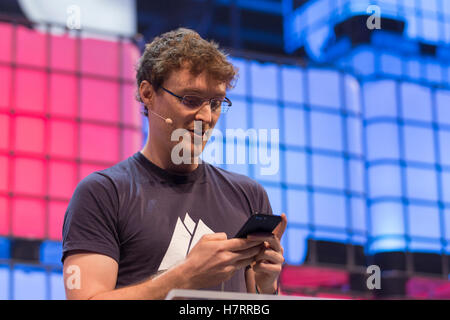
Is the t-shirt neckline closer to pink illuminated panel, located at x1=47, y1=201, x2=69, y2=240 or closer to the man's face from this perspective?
the man's face

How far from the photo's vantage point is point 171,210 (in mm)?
2752

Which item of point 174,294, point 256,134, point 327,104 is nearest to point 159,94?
point 256,134

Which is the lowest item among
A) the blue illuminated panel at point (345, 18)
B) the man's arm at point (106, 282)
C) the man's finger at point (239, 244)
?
the man's arm at point (106, 282)

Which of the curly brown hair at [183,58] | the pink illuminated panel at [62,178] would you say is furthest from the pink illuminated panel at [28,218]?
the curly brown hair at [183,58]

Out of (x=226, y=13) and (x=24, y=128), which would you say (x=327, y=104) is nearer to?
(x=226, y=13)

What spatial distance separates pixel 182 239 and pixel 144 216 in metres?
0.17

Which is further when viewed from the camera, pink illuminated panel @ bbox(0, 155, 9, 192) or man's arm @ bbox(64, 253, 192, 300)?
pink illuminated panel @ bbox(0, 155, 9, 192)

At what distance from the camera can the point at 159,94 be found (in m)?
2.99

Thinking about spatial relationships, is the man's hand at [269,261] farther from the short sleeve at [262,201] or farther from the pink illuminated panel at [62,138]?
the pink illuminated panel at [62,138]

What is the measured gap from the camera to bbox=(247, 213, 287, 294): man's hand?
244 centimetres

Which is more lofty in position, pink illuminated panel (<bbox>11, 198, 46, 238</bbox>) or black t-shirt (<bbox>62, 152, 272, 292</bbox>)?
pink illuminated panel (<bbox>11, 198, 46, 238</bbox>)

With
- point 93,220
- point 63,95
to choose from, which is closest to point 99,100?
point 63,95

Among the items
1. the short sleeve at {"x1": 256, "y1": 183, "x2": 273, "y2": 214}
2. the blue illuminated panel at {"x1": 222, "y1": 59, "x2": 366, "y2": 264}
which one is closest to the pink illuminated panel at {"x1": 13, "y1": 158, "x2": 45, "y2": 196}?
the blue illuminated panel at {"x1": 222, "y1": 59, "x2": 366, "y2": 264}

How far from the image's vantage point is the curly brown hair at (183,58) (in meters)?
2.83
